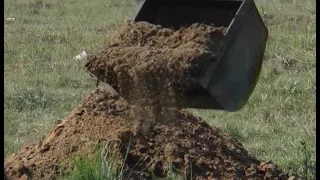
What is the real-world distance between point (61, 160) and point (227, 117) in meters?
2.47

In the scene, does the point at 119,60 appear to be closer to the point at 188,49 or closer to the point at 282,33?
the point at 188,49

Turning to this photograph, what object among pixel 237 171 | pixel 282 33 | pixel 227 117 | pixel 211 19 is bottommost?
pixel 282 33

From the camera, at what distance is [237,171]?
5.62 m

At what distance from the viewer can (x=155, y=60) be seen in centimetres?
531

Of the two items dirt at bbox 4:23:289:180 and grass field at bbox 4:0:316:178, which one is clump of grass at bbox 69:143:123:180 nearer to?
dirt at bbox 4:23:289:180

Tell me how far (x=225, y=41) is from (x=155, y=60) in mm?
457

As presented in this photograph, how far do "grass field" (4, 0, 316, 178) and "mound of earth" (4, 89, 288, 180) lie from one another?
57 centimetres

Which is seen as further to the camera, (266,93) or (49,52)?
(49,52)

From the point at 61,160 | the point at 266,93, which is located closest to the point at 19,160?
the point at 61,160

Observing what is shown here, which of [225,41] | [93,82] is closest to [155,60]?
[225,41]

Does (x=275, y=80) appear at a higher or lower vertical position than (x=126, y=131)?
lower

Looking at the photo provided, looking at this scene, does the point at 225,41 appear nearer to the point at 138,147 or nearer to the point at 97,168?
the point at 138,147

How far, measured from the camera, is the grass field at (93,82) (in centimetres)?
709
